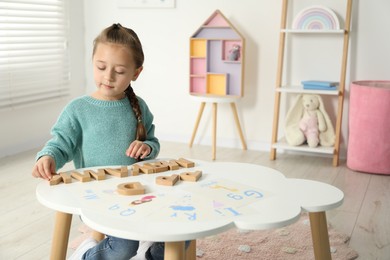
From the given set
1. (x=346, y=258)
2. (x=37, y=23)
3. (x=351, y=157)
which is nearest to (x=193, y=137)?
(x=351, y=157)

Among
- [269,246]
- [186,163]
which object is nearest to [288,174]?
[269,246]

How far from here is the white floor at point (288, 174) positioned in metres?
1.89

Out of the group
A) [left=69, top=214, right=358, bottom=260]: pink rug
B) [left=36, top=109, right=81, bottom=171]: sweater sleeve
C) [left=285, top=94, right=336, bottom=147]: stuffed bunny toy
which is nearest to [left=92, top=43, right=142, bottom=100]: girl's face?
[left=36, top=109, right=81, bottom=171]: sweater sleeve

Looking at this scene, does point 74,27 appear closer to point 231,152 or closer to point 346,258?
point 231,152

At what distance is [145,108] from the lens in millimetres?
1632

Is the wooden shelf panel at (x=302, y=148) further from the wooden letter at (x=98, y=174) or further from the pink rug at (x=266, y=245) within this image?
the wooden letter at (x=98, y=174)

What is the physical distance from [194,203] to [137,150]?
416mm

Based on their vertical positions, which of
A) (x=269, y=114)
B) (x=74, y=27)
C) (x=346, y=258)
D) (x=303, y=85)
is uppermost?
(x=74, y=27)

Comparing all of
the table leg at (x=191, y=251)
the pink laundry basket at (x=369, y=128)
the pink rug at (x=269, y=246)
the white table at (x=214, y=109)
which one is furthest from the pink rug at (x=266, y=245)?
the white table at (x=214, y=109)

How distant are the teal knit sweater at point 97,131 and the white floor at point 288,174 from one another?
510 millimetres

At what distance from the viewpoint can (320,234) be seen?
52.9 inches

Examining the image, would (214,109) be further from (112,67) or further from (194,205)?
(194,205)

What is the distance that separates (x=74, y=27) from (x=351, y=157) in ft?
7.47

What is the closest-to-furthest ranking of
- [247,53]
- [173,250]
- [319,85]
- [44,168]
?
[173,250] → [44,168] → [319,85] → [247,53]
